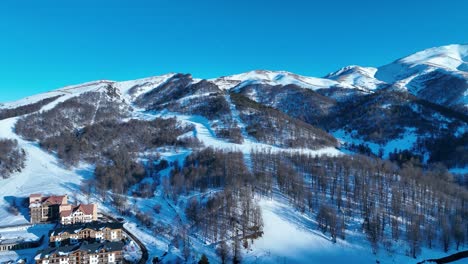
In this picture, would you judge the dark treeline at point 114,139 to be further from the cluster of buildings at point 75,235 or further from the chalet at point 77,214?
the chalet at point 77,214

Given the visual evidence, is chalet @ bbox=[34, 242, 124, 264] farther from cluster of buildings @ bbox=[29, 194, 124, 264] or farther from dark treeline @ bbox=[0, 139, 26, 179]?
dark treeline @ bbox=[0, 139, 26, 179]

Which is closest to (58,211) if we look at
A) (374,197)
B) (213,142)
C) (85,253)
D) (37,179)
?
(85,253)

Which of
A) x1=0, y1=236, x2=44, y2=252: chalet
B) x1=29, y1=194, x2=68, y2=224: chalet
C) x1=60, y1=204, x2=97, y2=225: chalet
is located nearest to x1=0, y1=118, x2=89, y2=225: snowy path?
x1=29, y1=194, x2=68, y2=224: chalet

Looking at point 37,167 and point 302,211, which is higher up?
point 37,167

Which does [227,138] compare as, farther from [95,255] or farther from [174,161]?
[95,255]

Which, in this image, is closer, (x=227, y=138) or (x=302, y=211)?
(x=302, y=211)

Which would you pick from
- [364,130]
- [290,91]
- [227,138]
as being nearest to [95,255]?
[227,138]

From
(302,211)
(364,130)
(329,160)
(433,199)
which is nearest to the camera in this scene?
(302,211)
